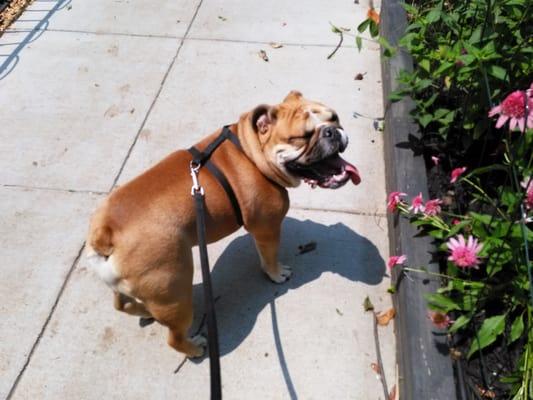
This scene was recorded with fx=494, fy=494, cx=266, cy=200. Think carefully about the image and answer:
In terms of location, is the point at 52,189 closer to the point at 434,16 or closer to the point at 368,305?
the point at 368,305

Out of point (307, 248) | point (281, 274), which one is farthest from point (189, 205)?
point (307, 248)

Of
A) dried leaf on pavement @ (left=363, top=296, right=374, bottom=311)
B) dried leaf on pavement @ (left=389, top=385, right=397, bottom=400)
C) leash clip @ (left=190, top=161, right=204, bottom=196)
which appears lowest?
dried leaf on pavement @ (left=389, top=385, right=397, bottom=400)

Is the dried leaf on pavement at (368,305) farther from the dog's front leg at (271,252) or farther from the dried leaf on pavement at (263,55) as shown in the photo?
the dried leaf on pavement at (263,55)

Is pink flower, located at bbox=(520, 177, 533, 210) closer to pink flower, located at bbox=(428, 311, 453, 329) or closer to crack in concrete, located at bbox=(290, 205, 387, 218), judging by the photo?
pink flower, located at bbox=(428, 311, 453, 329)

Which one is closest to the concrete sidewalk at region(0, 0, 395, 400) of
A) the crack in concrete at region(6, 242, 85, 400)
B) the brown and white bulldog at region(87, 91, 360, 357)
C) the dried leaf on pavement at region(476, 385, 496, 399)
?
the crack in concrete at region(6, 242, 85, 400)

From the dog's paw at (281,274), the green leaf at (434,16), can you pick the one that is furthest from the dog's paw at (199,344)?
the green leaf at (434,16)

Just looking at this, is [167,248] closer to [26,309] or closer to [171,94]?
[26,309]

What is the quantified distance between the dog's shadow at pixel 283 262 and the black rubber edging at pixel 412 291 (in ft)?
0.89

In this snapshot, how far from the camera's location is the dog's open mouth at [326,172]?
2.96 meters

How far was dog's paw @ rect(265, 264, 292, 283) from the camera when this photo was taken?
140 inches

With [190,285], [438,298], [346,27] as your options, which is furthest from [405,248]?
[346,27]

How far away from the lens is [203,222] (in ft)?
8.34

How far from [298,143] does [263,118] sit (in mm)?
265

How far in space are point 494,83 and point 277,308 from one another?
205cm
